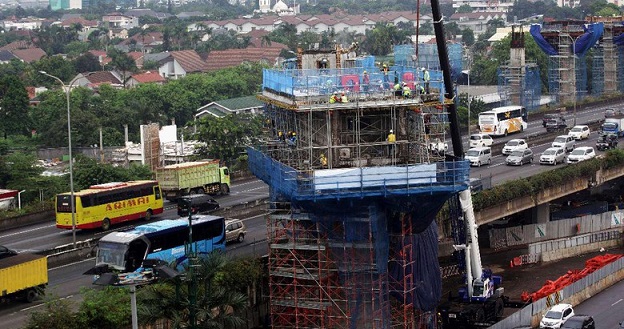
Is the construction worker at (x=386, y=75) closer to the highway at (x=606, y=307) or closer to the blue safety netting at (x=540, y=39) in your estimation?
the highway at (x=606, y=307)

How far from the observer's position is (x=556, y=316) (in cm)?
4216

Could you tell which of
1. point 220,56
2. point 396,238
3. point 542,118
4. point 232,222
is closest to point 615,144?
point 542,118

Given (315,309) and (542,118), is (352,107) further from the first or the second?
(542,118)

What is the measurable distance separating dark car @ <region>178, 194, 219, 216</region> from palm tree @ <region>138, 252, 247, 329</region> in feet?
58.9

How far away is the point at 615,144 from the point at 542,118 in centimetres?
2102

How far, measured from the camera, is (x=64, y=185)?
67.8 meters

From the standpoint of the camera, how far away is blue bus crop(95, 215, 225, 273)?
1594 inches

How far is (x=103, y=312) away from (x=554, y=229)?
32712mm

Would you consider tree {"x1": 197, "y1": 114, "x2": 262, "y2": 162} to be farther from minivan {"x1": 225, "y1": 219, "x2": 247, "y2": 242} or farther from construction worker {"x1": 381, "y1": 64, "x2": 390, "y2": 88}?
construction worker {"x1": 381, "y1": 64, "x2": 390, "y2": 88}

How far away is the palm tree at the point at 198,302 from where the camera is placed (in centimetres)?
3269

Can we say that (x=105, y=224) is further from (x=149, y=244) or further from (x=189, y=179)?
(x=189, y=179)

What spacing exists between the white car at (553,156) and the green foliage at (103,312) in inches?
1477

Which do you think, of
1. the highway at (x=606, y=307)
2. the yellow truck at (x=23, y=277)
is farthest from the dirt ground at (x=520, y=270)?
the yellow truck at (x=23, y=277)

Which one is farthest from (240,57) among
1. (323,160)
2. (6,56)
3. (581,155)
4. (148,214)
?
(323,160)
